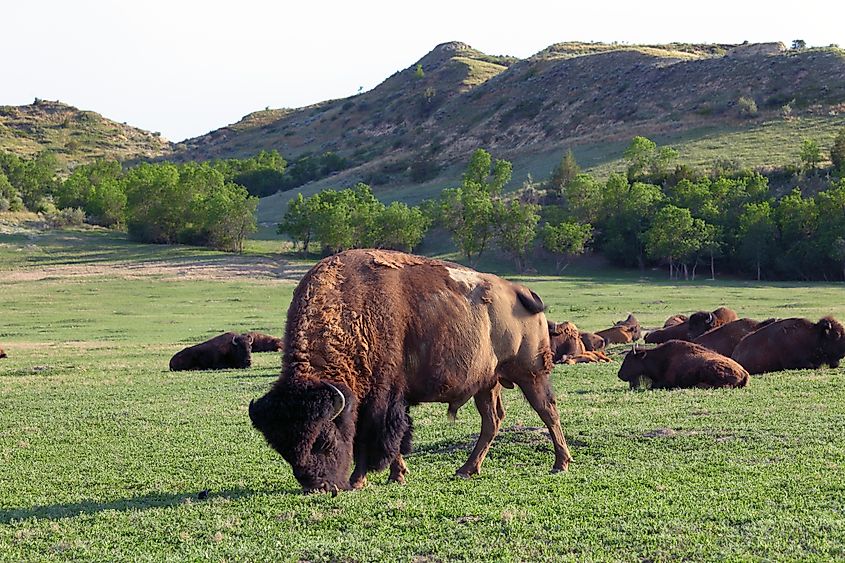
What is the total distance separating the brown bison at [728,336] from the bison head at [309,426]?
568 inches

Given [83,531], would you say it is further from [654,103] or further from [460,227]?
[654,103]

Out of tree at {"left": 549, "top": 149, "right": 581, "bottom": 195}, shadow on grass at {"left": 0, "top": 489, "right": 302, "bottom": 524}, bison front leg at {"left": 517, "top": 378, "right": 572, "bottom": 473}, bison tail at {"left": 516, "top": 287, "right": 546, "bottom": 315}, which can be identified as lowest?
shadow on grass at {"left": 0, "top": 489, "right": 302, "bottom": 524}

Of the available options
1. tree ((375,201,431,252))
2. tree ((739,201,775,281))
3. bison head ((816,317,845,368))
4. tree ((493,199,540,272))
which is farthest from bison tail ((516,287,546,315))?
tree ((375,201,431,252))

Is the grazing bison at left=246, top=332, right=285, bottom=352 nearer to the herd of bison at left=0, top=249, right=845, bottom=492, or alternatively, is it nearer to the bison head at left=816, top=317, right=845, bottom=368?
the bison head at left=816, top=317, right=845, bottom=368

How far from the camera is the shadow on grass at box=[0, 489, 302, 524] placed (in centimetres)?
999

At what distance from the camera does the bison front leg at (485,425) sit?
38.1ft

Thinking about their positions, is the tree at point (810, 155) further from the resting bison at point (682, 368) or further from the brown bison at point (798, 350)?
the resting bison at point (682, 368)

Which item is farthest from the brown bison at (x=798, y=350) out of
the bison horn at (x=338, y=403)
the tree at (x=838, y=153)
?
the tree at (x=838, y=153)

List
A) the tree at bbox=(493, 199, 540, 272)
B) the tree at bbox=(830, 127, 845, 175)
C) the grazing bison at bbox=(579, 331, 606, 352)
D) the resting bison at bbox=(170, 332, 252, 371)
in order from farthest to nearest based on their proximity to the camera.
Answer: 1. the tree at bbox=(830, 127, 845, 175)
2. the tree at bbox=(493, 199, 540, 272)
3. the grazing bison at bbox=(579, 331, 606, 352)
4. the resting bison at bbox=(170, 332, 252, 371)

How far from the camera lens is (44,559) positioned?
8.28 metres

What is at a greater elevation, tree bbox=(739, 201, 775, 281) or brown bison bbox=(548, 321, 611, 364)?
tree bbox=(739, 201, 775, 281)

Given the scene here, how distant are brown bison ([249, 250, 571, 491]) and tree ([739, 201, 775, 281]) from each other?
206ft

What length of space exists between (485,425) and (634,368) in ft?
28.1

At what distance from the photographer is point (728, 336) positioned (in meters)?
22.8
